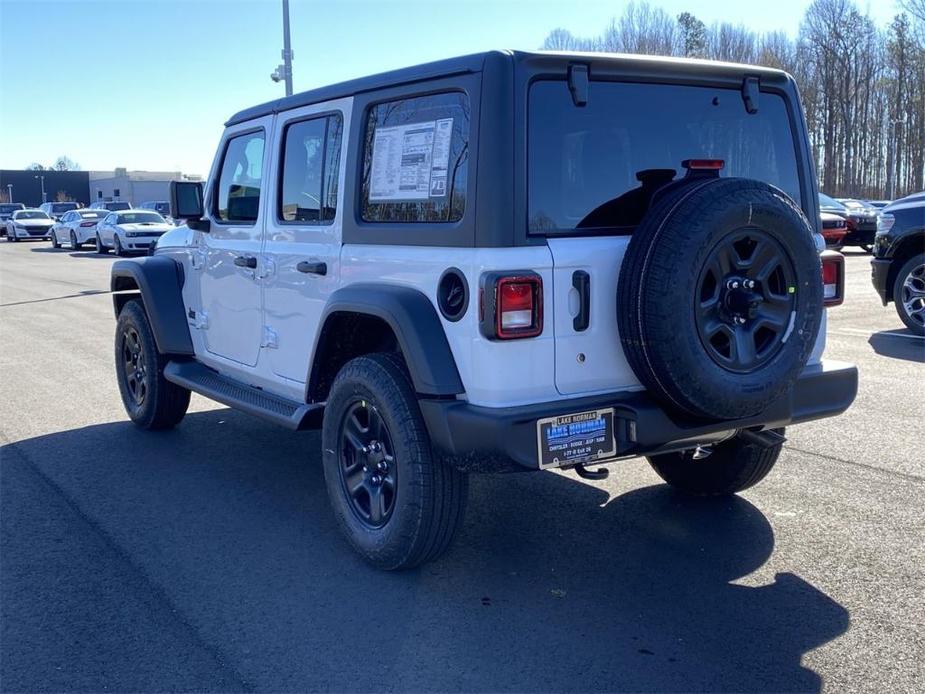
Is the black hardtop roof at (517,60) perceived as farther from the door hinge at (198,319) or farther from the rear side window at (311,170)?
the door hinge at (198,319)

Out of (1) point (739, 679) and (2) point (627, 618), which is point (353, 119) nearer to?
(2) point (627, 618)

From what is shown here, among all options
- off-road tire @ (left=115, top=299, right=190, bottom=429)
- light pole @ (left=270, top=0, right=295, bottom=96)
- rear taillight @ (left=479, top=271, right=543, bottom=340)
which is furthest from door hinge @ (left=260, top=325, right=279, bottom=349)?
light pole @ (left=270, top=0, right=295, bottom=96)

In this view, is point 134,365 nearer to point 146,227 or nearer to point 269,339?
point 269,339

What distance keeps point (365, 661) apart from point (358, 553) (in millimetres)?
912

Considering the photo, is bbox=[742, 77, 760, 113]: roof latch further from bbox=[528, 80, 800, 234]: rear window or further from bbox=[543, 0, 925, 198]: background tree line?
bbox=[543, 0, 925, 198]: background tree line

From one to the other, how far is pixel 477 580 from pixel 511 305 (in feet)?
4.21

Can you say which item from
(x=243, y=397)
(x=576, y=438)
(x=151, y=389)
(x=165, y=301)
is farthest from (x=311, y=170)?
(x=151, y=389)

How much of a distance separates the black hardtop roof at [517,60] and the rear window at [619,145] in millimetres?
85

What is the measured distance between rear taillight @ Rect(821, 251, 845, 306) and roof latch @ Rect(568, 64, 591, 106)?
1.48m

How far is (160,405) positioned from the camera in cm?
666

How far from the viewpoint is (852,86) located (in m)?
59.9

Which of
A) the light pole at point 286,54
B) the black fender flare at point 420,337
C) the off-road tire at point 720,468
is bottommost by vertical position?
the off-road tire at point 720,468

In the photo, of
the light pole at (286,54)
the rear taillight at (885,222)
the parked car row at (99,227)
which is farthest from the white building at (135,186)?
the rear taillight at (885,222)

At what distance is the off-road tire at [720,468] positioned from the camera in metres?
4.85
